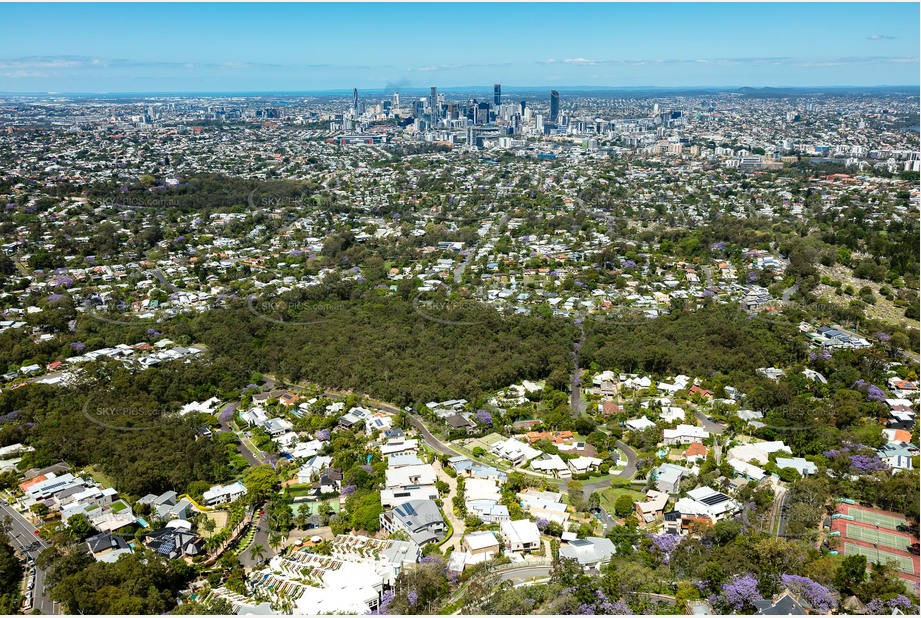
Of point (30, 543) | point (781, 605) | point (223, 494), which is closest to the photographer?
point (781, 605)

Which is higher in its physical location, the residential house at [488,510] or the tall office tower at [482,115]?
the tall office tower at [482,115]

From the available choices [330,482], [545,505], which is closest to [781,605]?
[545,505]

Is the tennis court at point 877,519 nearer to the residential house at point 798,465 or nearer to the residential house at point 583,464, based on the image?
the residential house at point 798,465

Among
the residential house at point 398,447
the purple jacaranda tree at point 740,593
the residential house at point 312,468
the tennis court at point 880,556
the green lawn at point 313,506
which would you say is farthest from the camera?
the residential house at point 398,447

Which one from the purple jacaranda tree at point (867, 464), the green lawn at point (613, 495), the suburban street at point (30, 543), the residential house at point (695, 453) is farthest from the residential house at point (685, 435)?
the suburban street at point (30, 543)

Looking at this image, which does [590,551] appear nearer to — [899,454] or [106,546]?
[899,454]

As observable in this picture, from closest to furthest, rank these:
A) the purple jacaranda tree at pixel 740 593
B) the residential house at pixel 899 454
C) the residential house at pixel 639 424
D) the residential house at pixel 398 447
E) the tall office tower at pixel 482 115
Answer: the purple jacaranda tree at pixel 740 593 → the residential house at pixel 899 454 → the residential house at pixel 398 447 → the residential house at pixel 639 424 → the tall office tower at pixel 482 115

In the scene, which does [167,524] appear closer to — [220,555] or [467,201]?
[220,555]

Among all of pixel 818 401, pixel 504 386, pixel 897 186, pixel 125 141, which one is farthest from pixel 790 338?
pixel 125 141
